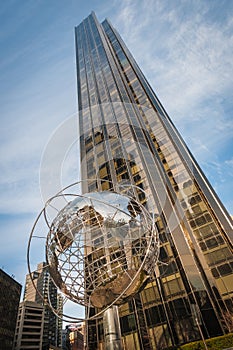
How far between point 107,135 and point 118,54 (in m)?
22.1

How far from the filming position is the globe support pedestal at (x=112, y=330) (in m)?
4.52

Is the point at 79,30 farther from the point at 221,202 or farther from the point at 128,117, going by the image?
the point at 221,202

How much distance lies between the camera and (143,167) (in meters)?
21.1

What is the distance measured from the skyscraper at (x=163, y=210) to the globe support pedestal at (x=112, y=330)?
68.2 inches

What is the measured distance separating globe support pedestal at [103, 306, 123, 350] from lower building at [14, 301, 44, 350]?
180ft

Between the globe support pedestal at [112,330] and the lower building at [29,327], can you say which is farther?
the lower building at [29,327]

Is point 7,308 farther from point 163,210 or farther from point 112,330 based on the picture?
point 112,330

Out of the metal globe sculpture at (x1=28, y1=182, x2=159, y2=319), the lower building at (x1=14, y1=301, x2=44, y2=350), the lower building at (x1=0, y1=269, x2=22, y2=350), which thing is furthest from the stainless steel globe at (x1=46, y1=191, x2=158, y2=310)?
the lower building at (x1=14, y1=301, x2=44, y2=350)

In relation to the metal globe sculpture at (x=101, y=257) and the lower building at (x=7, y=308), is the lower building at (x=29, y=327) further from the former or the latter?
the metal globe sculpture at (x=101, y=257)

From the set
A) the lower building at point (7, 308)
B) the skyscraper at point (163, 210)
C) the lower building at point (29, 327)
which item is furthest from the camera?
the lower building at point (29, 327)

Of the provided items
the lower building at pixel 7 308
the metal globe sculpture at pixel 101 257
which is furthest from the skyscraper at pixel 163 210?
the lower building at pixel 7 308

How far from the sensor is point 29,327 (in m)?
48.4

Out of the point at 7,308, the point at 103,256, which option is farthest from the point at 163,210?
the point at 7,308

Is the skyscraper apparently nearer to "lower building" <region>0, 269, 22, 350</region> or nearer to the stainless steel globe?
the stainless steel globe
